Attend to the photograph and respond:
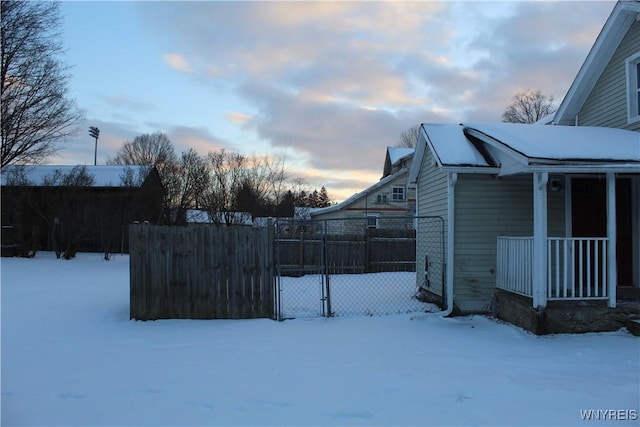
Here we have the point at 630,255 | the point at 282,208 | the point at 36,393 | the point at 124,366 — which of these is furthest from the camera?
the point at 282,208

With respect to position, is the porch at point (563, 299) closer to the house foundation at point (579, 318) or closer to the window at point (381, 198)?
the house foundation at point (579, 318)

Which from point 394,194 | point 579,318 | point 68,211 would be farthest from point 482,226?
point 394,194

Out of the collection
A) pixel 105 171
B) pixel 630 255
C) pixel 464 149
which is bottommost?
pixel 630 255

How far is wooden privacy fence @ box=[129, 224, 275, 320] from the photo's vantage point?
7.75m

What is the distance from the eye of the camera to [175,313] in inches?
307

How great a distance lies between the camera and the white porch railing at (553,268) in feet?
22.6

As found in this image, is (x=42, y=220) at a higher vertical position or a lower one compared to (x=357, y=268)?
higher

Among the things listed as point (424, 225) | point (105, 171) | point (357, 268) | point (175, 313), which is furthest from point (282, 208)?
point (175, 313)

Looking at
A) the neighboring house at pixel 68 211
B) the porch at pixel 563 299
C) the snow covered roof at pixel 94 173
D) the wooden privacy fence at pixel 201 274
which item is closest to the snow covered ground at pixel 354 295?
the wooden privacy fence at pixel 201 274

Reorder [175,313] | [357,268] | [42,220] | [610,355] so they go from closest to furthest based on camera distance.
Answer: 1. [610,355]
2. [175,313]
3. [357,268]
4. [42,220]

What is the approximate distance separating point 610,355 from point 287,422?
4449 millimetres

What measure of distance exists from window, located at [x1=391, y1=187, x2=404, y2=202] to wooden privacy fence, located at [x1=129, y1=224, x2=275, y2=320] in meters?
25.9

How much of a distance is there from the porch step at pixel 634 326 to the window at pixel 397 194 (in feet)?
86.5

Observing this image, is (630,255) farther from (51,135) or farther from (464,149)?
(51,135)
